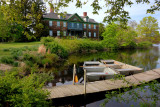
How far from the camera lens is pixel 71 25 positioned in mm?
42938

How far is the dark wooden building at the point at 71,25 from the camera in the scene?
131 feet

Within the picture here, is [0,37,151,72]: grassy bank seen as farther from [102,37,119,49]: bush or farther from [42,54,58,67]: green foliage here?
[102,37,119,49]: bush

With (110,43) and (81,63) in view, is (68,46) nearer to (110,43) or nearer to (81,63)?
(81,63)

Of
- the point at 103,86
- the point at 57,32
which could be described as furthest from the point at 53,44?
the point at 57,32

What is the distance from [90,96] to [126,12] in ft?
17.2

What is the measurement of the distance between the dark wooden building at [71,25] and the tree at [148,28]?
73.6ft

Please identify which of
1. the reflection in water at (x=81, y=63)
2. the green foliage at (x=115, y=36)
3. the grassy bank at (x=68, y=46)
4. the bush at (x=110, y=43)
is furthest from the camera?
the bush at (x=110, y=43)

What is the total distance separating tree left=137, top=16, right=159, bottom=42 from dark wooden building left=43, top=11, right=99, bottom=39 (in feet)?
73.6

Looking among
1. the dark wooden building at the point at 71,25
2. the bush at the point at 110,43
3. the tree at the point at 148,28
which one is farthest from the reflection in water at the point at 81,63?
the tree at the point at 148,28

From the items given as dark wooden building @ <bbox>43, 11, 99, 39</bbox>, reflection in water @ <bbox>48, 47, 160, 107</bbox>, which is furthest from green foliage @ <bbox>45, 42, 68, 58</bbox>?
dark wooden building @ <bbox>43, 11, 99, 39</bbox>

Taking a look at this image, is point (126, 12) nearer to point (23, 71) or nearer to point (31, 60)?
point (23, 71)

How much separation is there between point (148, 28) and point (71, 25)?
35.3 meters

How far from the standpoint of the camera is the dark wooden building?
39906 mm

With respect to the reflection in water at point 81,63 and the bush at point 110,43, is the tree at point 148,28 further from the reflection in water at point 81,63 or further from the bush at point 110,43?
the reflection in water at point 81,63
